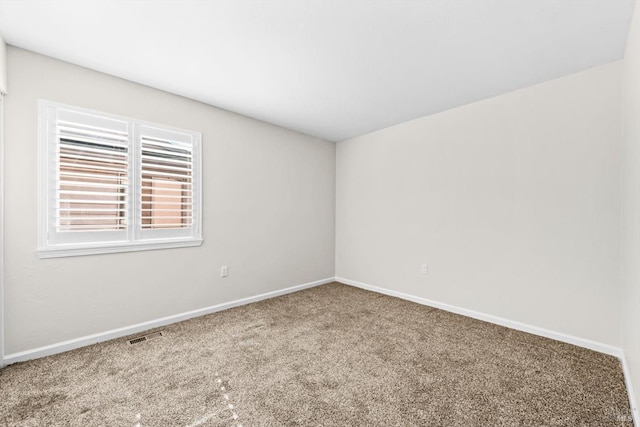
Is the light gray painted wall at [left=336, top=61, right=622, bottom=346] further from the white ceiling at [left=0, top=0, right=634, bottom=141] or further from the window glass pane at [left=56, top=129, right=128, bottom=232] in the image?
the window glass pane at [left=56, top=129, right=128, bottom=232]

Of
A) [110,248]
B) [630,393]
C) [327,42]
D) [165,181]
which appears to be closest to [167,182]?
[165,181]

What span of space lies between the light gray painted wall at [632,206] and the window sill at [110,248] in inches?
137

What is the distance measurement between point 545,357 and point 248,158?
138 inches

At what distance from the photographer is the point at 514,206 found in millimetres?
2740

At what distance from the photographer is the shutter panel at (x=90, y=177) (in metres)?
2.26

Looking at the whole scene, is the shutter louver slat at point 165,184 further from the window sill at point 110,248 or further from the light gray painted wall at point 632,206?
the light gray painted wall at point 632,206

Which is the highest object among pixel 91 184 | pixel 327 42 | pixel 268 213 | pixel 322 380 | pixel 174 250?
pixel 327 42

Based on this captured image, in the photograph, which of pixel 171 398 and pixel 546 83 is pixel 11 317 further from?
pixel 546 83

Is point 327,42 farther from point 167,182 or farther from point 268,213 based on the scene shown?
point 268,213

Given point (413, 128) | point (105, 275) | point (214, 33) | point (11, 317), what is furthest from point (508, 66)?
point (11, 317)

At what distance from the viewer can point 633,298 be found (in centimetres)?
167

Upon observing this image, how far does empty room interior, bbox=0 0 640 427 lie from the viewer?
5.55 ft

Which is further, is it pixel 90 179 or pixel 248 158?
pixel 248 158

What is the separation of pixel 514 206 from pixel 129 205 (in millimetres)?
3701
